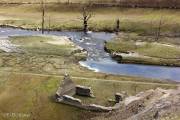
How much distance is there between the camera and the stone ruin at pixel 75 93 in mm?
59062

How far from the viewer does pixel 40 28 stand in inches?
4439

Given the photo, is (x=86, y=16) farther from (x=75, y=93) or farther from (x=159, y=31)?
(x=75, y=93)

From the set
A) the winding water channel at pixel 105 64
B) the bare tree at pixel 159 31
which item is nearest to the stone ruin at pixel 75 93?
the winding water channel at pixel 105 64

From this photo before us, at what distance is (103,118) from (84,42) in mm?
46211

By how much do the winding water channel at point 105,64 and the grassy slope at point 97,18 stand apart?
663cm

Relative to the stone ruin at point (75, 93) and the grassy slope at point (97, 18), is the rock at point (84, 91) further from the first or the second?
the grassy slope at point (97, 18)

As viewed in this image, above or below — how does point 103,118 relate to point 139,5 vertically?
below

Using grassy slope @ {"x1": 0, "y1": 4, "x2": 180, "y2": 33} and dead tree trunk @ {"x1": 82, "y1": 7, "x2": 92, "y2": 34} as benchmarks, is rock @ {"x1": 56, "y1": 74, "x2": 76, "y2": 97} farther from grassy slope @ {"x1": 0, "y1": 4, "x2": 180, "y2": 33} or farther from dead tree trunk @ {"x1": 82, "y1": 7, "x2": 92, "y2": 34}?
grassy slope @ {"x1": 0, "y1": 4, "x2": 180, "y2": 33}

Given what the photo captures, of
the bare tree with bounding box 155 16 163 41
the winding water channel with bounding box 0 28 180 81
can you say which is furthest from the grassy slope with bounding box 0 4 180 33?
the winding water channel with bounding box 0 28 180 81

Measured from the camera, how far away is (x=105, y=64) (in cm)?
8700

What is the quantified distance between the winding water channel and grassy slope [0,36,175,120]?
4.60m

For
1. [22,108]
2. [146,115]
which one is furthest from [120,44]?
[146,115]

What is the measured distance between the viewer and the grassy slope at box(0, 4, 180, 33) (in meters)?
112

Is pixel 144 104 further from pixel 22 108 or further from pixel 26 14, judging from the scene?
pixel 26 14
